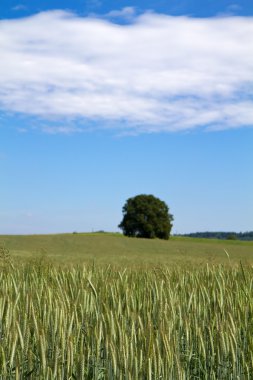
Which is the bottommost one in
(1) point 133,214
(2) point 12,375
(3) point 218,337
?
(2) point 12,375

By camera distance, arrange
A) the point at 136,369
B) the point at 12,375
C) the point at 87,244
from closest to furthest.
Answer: the point at 136,369 < the point at 12,375 < the point at 87,244

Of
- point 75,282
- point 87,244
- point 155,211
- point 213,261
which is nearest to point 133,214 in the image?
point 155,211

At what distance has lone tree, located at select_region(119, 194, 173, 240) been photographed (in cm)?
4359

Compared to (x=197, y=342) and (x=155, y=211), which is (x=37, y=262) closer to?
(x=197, y=342)

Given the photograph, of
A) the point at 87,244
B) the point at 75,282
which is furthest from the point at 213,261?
the point at 87,244

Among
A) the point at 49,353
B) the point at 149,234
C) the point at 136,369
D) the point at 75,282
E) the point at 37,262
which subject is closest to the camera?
the point at 136,369

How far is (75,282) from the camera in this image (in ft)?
12.9

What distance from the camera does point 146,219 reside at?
43812mm

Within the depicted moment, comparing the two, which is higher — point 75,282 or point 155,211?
point 155,211

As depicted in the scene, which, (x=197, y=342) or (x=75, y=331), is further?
(x=197, y=342)

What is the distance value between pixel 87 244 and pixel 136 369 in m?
18.0

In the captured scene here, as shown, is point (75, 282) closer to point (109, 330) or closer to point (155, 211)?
point (109, 330)

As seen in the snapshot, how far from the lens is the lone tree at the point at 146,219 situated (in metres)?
43.6

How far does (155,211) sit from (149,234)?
7.29 ft
